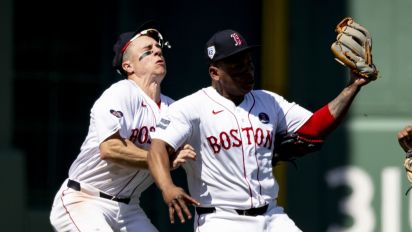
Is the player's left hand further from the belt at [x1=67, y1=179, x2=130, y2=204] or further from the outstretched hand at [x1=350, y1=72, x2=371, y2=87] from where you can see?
the outstretched hand at [x1=350, y1=72, x2=371, y2=87]

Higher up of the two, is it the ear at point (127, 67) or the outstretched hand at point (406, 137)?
the ear at point (127, 67)

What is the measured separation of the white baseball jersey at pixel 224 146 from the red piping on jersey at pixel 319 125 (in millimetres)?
242

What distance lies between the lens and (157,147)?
754 centimetres

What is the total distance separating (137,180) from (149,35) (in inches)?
34.8

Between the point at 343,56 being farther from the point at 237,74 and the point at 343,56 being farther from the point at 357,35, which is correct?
the point at 237,74

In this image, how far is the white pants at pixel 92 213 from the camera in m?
8.12

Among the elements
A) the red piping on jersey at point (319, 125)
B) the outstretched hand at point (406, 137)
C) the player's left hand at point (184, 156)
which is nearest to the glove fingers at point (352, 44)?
the red piping on jersey at point (319, 125)

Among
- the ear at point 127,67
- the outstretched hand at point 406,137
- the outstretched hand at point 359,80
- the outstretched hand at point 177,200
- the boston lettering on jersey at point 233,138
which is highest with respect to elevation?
the outstretched hand at point 359,80

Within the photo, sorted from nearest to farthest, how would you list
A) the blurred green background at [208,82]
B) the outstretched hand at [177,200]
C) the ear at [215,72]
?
the outstretched hand at [177,200] → the ear at [215,72] → the blurred green background at [208,82]

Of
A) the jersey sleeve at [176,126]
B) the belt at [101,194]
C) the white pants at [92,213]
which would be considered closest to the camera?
the jersey sleeve at [176,126]

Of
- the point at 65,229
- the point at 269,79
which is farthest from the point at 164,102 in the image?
the point at 269,79

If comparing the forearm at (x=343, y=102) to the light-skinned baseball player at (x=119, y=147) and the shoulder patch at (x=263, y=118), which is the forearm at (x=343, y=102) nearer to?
the shoulder patch at (x=263, y=118)

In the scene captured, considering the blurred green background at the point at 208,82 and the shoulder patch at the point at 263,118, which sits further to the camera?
the blurred green background at the point at 208,82

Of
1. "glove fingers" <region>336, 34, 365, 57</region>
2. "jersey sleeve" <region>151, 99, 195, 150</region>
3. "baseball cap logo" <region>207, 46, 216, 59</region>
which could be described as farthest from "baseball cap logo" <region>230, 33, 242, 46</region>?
"glove fingers" <region>336, 34, 365, 57</region>
